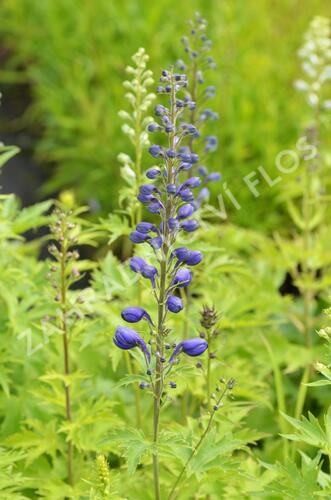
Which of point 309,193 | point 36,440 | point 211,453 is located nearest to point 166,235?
point 211,453

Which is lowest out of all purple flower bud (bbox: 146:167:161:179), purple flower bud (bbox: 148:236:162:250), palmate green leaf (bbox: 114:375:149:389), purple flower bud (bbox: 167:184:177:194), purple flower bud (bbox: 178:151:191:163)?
palmate green leaf (bbox: 114:375:149:389)

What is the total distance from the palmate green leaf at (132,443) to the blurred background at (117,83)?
408 cm

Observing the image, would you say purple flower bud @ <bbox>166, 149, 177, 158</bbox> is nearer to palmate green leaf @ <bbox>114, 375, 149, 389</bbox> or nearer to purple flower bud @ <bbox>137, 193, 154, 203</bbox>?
purple flower bud @ <bbox>137, 193, 154, 203</bbox>

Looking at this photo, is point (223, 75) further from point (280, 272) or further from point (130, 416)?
point (130, 416)

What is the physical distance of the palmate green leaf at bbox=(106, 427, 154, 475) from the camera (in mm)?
2705

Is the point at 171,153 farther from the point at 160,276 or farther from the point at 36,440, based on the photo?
the point at 36,440

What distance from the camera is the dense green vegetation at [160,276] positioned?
10.4 feet

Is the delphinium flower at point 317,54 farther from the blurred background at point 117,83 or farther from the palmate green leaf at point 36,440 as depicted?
the palmate green leaf at point 36,440

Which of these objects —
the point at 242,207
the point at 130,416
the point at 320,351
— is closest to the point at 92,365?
the point at 130,416

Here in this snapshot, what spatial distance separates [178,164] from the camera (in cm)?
277

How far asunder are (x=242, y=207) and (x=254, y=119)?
973 millimetres

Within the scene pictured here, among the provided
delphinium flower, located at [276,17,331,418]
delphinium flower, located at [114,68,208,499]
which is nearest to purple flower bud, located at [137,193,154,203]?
delphinium flower, located at [114,68,208,499]

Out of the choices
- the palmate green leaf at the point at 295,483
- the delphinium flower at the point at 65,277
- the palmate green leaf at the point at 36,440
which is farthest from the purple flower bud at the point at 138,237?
the palmate green leaf at the point at 36,440

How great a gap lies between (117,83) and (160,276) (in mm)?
5272
